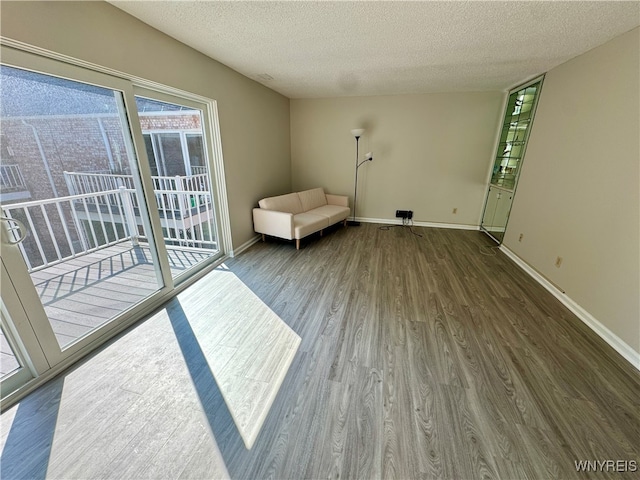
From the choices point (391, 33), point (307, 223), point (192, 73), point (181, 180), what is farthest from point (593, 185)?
point (181, 180)

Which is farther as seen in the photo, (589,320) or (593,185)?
(593,185)

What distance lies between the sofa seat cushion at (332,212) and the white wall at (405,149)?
0.61 metres

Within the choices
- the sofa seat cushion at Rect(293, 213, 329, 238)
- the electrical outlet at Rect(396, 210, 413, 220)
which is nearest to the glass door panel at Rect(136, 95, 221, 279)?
the sofa seat cushion at Rect(293, 213, 329, 238)

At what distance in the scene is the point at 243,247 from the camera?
12.2 ft

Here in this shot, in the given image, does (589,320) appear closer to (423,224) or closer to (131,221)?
(423,224)

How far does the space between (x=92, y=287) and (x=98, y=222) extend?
844 mm

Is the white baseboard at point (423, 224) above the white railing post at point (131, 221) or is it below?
below

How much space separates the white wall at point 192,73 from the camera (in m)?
1.43

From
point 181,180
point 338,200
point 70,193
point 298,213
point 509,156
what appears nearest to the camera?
point 70,193

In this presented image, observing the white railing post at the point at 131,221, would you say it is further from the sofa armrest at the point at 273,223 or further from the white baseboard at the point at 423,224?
the white baseboard at the point at 423,224

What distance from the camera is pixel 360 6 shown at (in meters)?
1.75

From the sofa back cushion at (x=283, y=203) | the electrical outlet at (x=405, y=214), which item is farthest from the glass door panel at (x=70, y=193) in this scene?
the electrical outlet at (x=405, y=214)

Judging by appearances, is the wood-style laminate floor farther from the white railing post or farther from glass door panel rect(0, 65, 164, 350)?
the white railing post

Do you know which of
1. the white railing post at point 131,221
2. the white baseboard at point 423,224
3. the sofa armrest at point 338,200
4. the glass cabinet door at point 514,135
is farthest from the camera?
the sofa armrest at point 338,200
